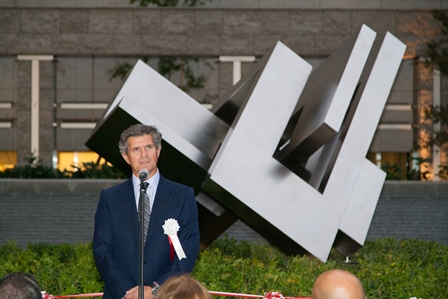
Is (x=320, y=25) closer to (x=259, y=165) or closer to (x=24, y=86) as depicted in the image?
(x=24, y=86)

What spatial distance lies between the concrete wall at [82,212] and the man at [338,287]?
11.1 m

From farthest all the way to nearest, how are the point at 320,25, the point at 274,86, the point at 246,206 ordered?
the point at 320,25 < the point at 274,86 < the point at 246,206

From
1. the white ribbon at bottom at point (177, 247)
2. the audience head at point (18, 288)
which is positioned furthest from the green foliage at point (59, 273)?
the audience head at point (18, 288)

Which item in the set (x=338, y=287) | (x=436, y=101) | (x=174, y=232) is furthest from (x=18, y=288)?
(x=436, y=101)

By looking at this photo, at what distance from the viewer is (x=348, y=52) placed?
27.8 feet

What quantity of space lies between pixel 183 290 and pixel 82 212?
11.7m

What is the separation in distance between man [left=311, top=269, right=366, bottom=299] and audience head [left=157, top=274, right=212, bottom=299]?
0.42 meters

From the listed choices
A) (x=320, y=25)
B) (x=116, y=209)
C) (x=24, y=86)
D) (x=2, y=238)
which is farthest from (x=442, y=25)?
(x=116, y=209)

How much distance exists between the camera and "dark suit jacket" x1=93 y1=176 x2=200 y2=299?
15.4ft

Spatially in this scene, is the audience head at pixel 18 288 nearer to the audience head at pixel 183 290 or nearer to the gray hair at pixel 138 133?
the audience head at pixel 183 290

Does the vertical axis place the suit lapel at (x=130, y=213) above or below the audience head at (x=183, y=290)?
above

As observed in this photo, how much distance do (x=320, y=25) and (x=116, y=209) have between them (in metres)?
20.1

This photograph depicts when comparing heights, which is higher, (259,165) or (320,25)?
(320,25)

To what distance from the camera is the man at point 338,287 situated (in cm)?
280
